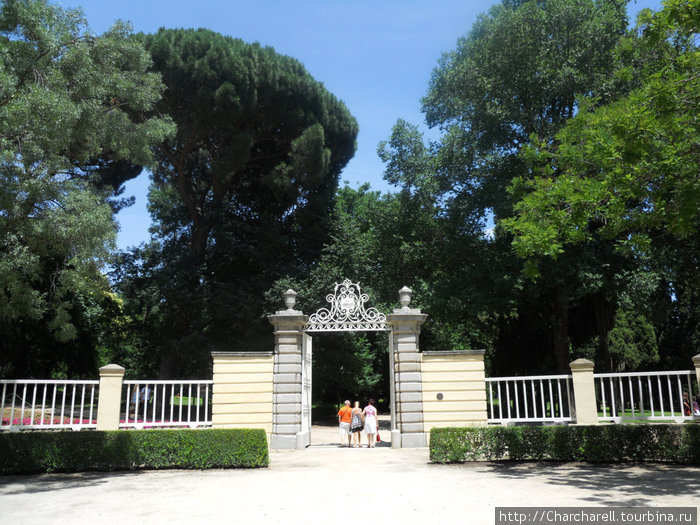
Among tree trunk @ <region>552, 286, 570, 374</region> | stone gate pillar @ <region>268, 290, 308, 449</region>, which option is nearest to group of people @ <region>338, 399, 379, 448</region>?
stone gate pillar @ <region>268, 290, 308, 449</region>

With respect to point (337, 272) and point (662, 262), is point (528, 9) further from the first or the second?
point (337, 272)

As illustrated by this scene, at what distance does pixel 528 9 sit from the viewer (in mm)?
19281

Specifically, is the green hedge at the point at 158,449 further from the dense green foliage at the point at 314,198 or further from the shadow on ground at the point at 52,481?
the dense green foliage at the point at 314,198

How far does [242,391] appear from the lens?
1341 centimetres

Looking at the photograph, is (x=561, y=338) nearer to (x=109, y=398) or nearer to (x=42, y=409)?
(x=109, y=398)

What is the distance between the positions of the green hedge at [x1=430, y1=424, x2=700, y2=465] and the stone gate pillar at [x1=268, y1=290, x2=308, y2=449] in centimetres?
401

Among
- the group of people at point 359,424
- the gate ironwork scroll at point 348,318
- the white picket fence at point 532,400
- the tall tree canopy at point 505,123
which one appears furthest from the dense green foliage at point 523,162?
the group of people at point 359,424

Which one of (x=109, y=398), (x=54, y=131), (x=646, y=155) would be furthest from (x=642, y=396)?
(x=54, y=131)

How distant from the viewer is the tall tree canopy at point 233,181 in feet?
73.8

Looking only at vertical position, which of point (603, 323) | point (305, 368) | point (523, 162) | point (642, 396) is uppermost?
point (523, 162)

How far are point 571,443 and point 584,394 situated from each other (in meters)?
1.97

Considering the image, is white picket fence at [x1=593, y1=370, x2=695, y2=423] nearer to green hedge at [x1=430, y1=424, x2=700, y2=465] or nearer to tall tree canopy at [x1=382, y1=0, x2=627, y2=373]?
green hedge at [x1=430, y1=424, x2=700, y2=465]

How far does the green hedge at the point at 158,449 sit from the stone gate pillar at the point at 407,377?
4.11 meters

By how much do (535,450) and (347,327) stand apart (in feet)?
18.2
